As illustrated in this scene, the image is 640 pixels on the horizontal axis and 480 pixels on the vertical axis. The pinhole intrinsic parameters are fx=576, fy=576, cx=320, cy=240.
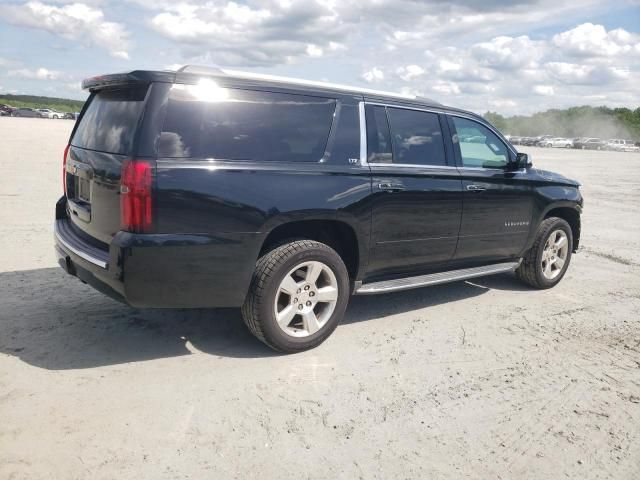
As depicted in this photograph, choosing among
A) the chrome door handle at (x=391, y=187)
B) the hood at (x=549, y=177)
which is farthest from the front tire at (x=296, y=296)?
the hood at (x=549, y=177)

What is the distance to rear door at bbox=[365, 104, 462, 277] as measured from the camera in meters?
4.41

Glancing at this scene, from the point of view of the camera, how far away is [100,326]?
4.36 meters

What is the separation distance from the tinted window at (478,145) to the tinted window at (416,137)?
265 mm

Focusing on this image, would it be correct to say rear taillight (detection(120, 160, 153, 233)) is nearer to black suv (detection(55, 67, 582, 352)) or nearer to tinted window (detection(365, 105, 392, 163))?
black suv (detection(55, 67, 582, 352))

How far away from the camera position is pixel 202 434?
9.78 ft

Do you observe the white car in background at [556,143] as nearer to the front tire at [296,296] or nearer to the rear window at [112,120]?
the front tire at [296,296]

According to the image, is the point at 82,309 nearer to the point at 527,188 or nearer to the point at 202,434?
the point at 202,434

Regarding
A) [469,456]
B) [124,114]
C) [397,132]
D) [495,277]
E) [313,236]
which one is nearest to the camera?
[469,456]

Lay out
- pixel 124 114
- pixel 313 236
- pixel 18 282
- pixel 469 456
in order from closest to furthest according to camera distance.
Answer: pixel 469 456
pixel 124 114
pixel 313 236
pixel 18 282

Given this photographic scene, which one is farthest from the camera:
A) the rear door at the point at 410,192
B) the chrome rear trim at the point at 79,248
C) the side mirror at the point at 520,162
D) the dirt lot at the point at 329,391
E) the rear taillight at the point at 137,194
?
the side mirror at the point at 520,162

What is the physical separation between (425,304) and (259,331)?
2.03 metres

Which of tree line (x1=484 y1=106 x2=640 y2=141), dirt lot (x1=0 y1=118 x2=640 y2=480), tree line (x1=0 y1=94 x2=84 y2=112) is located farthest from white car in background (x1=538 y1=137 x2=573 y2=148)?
dirt lot (x1=0 y1=118 x2=640 y2=480)

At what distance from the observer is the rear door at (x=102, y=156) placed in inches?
138

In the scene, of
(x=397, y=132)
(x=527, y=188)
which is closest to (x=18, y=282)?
(x=397, y=132)
